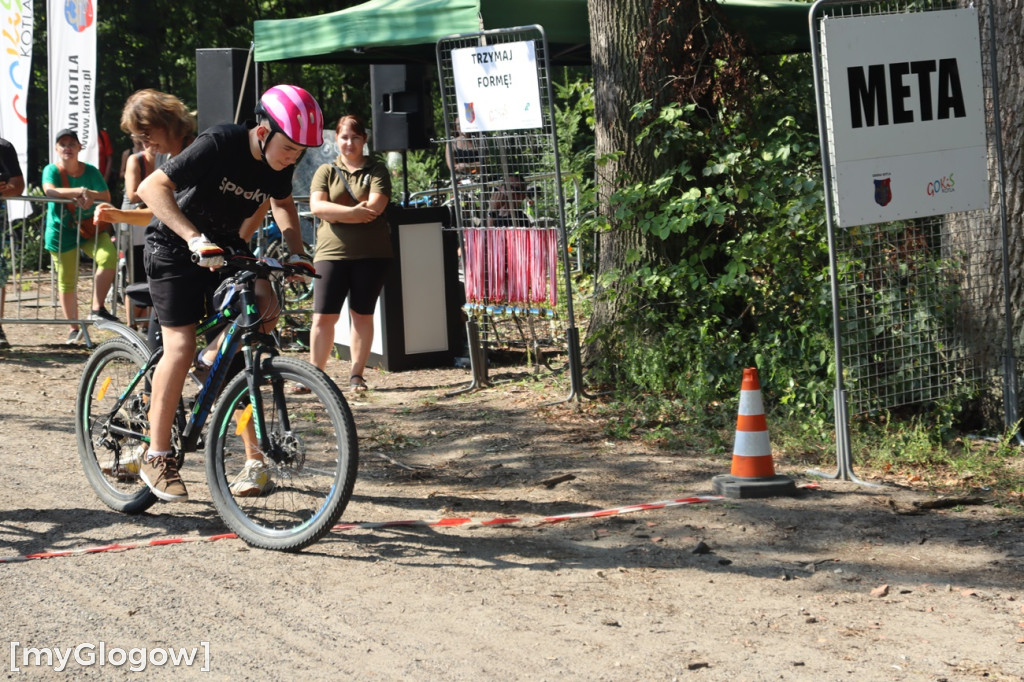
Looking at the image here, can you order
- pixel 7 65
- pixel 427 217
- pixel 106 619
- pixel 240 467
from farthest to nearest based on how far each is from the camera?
pixel 7 65, pixel 427 217, pixel 240 467, pixel 106 619

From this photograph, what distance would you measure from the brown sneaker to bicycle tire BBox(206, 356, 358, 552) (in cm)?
44

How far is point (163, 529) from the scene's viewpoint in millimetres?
5434

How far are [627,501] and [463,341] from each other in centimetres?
477

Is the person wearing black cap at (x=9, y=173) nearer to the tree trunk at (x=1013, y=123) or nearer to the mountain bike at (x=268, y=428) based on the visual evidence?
the mountain bike at (x=268, y=428)

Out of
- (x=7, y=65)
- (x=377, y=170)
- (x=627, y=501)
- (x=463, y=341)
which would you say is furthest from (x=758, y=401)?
(x=7, y=65)

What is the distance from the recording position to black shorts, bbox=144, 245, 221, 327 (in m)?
5.30

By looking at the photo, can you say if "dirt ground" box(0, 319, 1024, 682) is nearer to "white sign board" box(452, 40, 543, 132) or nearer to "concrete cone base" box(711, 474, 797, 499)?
"concrete cone base" box(711, 474, 797, 499)

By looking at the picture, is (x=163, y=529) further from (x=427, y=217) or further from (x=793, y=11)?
(x=793, y=11)

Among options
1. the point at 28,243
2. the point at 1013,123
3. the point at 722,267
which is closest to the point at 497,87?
the point at 722,267

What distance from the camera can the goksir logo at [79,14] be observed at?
44.0 feet

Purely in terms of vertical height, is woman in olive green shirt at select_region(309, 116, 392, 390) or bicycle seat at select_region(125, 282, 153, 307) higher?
woman in olive green shirt at select_region(309, 116, 392, 390)

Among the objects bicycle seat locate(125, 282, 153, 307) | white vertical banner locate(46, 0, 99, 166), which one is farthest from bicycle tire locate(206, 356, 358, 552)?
white vertical banner locate(46, 0, 99, 166)

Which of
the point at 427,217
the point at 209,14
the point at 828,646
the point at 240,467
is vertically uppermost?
the point at 209,14

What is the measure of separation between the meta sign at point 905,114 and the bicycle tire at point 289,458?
274 centimetres
